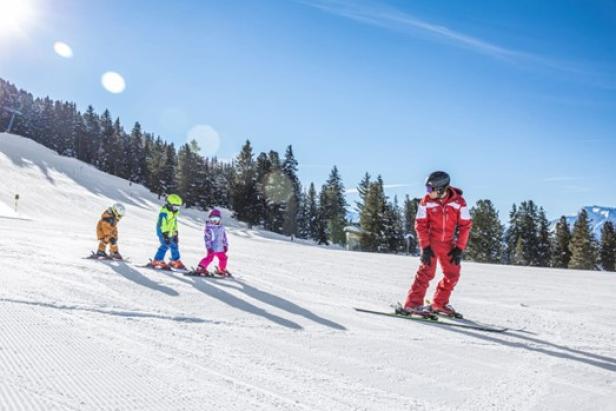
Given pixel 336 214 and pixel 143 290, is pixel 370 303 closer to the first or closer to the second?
Answer: pixel 143 290

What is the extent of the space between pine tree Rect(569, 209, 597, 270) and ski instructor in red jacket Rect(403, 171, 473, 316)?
5336cm

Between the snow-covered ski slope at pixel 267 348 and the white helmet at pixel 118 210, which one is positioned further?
the white helmet at pixel 118 210

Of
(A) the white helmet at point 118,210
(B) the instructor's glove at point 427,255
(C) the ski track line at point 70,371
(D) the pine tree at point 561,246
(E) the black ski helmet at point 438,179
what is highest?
(D) the pine tree at point 561,246

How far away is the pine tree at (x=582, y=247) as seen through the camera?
51594 millimetres


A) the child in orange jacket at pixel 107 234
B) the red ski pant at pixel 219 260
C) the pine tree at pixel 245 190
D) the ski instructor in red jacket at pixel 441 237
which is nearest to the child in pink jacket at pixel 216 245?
the red ski pant at pixel 219 260

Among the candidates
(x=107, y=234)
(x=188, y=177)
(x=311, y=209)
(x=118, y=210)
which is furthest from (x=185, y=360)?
(x=311, y=209)

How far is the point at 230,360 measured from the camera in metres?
3.40

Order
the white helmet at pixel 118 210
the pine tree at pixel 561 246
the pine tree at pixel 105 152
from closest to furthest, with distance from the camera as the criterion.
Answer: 1. the white helmet at pixel 118 210
2. the pine tree at pixel 561 246
3. the pine tree at pixel 105 152

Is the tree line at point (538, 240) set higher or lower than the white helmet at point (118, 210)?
higher

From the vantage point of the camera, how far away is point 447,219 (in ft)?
21.4

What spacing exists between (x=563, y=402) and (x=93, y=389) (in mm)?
3068

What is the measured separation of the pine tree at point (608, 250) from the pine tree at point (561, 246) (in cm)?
376

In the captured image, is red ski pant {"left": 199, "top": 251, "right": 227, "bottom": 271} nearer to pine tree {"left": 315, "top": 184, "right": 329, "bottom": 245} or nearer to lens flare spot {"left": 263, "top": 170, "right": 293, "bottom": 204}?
lens flare spot {"left": 263, "top": 170, "right": 293, "bottom": 204}

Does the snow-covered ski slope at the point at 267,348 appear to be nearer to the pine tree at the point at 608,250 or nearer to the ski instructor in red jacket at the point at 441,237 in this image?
the ski instructor in red jacket at the point at 441,237
